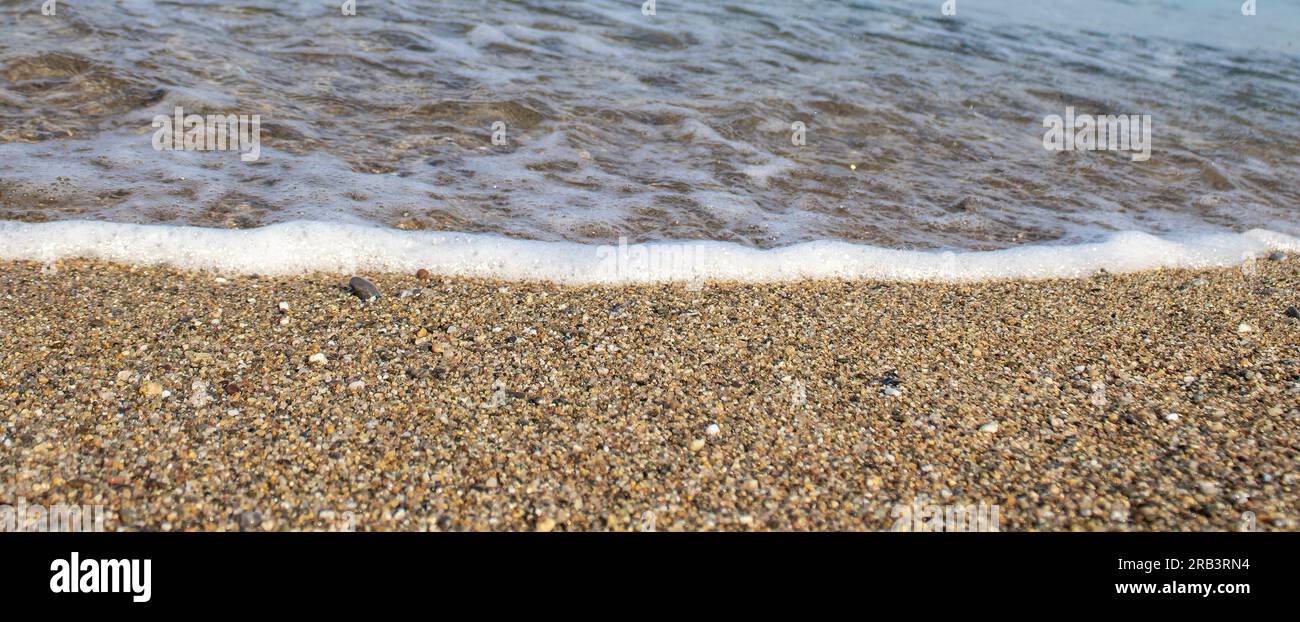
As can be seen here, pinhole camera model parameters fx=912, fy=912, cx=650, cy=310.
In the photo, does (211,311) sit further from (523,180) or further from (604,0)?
(604,0)

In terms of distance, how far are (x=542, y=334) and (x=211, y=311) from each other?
122 cm

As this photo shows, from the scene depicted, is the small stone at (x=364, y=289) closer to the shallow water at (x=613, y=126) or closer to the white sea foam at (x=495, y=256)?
the white sea foam at (x=495, y=256)

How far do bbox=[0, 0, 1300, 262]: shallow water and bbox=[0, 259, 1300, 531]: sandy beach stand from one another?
0.91m

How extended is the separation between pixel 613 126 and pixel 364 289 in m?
2.99

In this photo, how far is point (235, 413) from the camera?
8.79 feet

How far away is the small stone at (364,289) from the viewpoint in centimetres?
354

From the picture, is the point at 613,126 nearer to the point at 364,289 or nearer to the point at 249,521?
the point at 364,289

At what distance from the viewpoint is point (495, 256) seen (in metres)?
4.02

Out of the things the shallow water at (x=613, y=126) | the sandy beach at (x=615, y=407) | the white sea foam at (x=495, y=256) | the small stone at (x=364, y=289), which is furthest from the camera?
the shallow water at (x=613, y=126)

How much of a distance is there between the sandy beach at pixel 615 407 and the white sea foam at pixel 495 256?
0.14 meters

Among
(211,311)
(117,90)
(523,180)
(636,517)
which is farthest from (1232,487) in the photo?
(117,90)

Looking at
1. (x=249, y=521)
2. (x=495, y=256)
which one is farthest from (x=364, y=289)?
(x=249, y=521)

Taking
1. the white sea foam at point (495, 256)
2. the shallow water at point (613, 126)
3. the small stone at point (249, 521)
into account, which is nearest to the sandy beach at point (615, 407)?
the small stone at point (249, 521)

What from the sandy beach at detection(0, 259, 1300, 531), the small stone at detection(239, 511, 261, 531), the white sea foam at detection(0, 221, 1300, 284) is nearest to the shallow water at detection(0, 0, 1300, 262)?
the white sea foam at detection(0, 221, 1300, 284)
